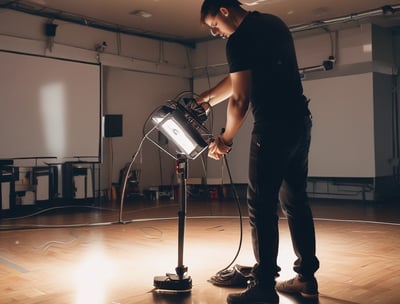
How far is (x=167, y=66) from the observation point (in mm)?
8742

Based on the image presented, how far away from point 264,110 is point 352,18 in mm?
5635

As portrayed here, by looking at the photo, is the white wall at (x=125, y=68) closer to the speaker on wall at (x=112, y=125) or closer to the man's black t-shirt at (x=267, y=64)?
the speaker on wall at (x=112, y=125)

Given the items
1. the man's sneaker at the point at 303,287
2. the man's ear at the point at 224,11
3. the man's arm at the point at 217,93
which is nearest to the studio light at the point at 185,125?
the man's arm at the point at 217,93

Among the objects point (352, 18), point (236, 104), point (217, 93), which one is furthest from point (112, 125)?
point (236, 104)

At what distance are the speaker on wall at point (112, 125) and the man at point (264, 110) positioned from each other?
18.2 ft

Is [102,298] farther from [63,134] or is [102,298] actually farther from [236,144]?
[236,144]

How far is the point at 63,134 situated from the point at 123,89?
160 centimetres

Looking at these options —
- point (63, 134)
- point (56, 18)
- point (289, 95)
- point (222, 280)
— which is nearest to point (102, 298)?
point (222, 280)

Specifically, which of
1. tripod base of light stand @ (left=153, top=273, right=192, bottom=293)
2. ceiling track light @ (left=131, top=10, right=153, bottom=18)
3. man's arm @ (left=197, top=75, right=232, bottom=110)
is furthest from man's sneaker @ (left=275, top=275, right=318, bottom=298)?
ceiling track light @ (left=131, top=10, right=153, bottom=18)

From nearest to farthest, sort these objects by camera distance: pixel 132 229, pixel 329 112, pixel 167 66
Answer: pixel 132 229
pixel 329 112
pixel 167 66

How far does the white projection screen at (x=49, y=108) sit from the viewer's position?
6.44 metres

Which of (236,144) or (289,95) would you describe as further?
(236,144)

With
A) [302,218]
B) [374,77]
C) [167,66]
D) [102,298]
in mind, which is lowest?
[102,298]

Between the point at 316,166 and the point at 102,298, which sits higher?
the point at 316,166
